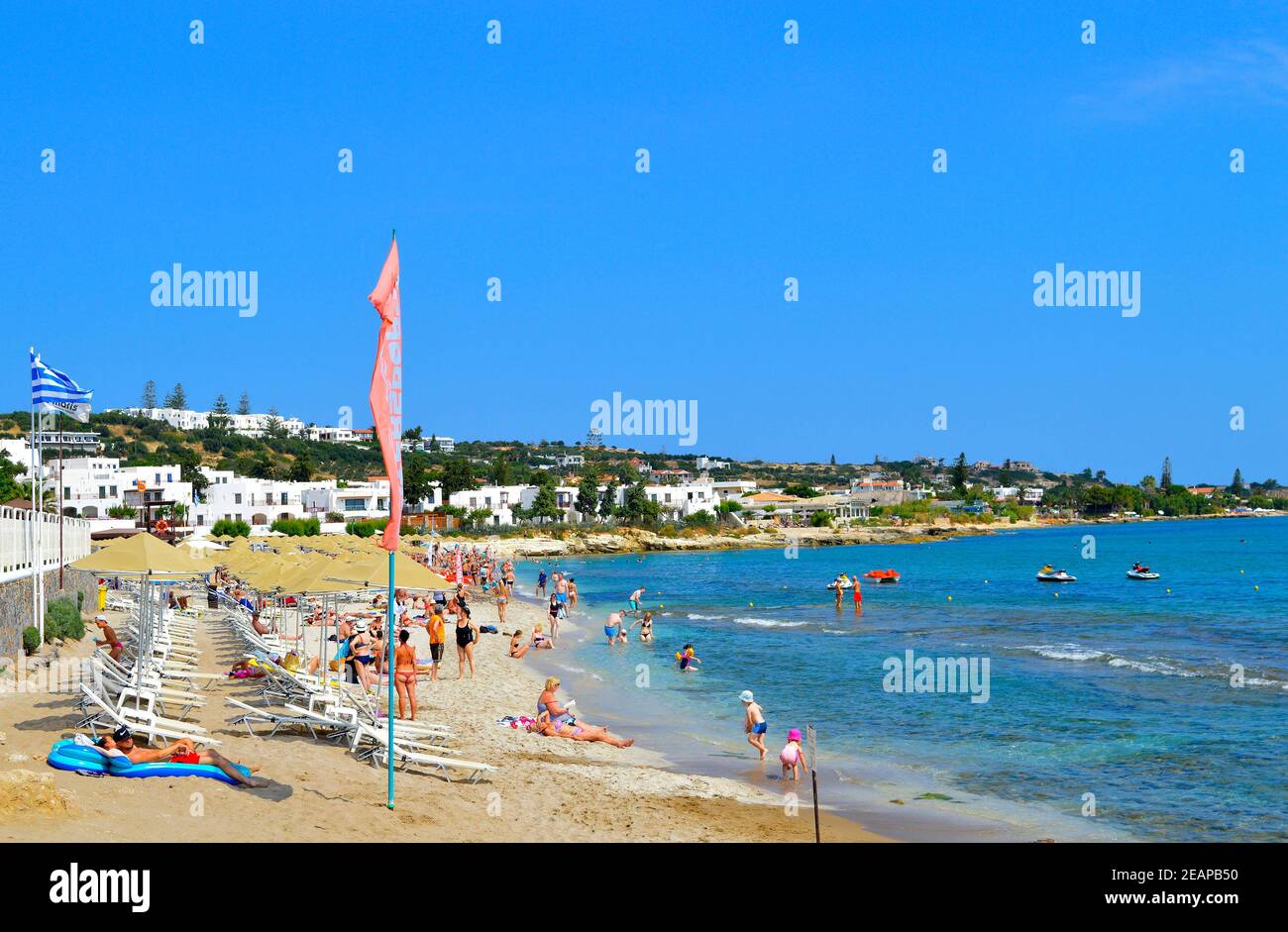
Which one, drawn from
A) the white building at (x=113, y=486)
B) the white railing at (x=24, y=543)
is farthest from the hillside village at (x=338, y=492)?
the white railing at (x=24, y=543)

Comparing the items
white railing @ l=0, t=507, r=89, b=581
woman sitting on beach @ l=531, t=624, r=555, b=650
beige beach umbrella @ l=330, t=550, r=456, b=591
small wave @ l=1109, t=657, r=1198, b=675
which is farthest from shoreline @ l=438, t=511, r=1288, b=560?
beige beach umbrella @ l=330, t=550, r=456, b=591

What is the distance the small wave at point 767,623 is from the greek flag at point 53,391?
70.1 feet

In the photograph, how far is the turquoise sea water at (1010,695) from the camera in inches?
523

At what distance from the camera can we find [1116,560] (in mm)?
84688

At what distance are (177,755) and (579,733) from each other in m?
6.51

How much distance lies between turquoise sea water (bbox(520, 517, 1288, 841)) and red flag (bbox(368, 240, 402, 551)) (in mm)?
6772

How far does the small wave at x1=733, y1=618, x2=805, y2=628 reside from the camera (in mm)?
35344

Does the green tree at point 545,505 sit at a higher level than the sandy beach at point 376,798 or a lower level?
higher

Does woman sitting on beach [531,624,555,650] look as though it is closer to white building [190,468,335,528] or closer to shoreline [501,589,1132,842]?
shoreline [501,589,1132,842]

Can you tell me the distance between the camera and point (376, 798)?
10.0 m

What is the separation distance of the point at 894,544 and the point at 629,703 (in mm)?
107045

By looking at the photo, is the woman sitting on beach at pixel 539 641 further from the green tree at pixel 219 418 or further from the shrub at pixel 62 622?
the green tree at pixel 219 418

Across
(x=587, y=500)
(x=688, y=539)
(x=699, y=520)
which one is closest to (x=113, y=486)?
(x=587, y=500)

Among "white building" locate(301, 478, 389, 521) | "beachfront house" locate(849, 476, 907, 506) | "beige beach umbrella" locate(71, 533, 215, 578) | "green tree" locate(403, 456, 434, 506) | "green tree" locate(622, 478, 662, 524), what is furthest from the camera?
"beachfront house" locate(849, 476, 907, 506)
